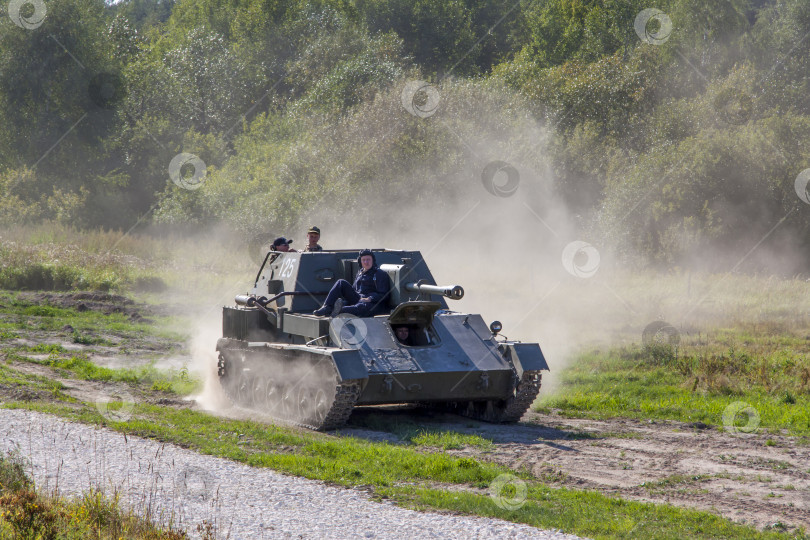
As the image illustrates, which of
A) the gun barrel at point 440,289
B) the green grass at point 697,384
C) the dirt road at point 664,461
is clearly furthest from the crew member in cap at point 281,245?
the green grass at point 697,384

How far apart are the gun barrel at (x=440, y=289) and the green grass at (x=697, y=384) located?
2.96 m

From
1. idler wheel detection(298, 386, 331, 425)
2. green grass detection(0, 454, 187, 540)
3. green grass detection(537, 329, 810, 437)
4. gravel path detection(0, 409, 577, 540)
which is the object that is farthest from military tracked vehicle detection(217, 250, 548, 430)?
green grass detection(0, 454, 187, 540)

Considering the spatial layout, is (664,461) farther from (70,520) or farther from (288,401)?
(70,520)

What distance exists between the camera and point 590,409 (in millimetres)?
14781

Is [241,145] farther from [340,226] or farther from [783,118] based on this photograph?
[783,118]

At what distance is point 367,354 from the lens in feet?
40.8

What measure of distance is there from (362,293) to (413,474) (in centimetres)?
471

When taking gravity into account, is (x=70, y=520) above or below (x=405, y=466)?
below

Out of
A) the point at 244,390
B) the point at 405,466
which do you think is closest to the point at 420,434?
the point at 405,466

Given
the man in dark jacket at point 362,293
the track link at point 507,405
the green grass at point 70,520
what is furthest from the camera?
the man in dark jacket at point 362,293

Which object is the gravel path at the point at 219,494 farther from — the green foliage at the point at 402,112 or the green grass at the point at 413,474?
the green foliage at the point at 402,112

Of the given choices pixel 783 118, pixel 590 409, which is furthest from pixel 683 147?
pixel 590 409

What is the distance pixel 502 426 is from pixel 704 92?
30684 mm

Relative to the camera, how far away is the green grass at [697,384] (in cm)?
1392
